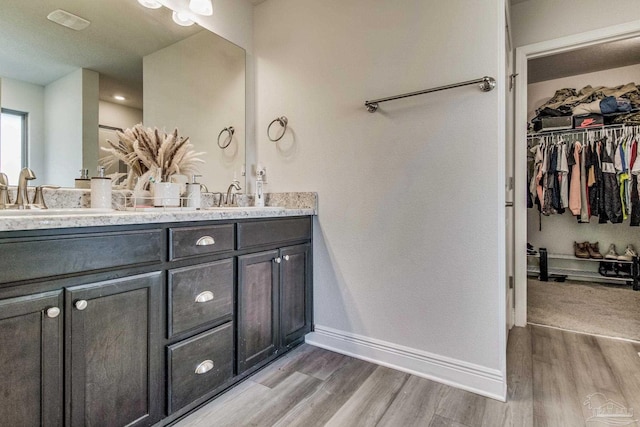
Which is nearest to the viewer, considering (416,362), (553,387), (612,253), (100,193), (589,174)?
(100,193)

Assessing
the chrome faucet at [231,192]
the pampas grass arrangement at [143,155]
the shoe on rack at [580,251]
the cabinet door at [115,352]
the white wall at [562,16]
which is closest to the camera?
the cabinet door at [115,352]

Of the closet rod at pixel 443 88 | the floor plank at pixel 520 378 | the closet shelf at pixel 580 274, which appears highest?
the closet rod at pixel 443 88

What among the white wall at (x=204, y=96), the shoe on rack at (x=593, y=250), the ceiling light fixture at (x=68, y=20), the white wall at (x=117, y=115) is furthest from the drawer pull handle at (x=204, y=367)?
the shoe on rack at (x=593, y=250)

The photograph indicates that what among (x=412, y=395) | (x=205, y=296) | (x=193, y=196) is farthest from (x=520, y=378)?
(x=193, y=196)

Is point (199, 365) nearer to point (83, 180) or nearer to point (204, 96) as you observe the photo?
point (83, 180)

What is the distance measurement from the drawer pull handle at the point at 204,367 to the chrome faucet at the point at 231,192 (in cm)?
106

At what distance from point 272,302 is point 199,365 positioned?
0.49 m

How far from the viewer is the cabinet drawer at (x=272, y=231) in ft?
5.27

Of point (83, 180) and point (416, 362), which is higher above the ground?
point (83, 180)

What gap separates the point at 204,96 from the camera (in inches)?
85.0

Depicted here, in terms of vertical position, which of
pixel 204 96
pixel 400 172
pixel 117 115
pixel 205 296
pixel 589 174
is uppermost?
pixel 204 96

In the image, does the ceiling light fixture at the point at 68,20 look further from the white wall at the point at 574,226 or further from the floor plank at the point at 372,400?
the white wall at the point at 574,226

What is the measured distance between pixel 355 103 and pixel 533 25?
1558 millimetres

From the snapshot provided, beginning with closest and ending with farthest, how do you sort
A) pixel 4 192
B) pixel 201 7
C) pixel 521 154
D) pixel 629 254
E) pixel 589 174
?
pixel 4 192 < pixel 201 7 < pixel 521 154 < pixel 589 174 < pixel 629 254
